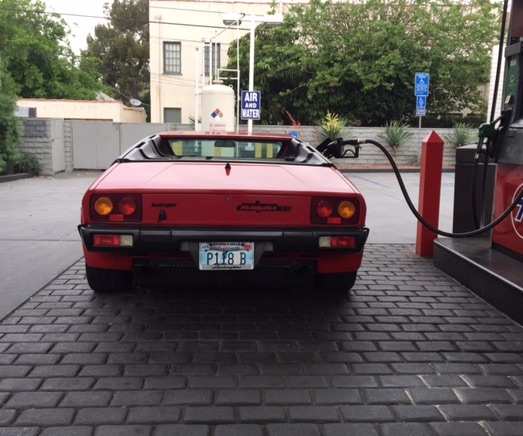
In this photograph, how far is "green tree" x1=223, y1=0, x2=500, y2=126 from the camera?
75.2ft

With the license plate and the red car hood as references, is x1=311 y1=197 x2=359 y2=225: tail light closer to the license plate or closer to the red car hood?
the red car hood

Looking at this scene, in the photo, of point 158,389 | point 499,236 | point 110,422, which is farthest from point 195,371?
point 499,236

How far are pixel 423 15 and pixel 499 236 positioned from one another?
20.4 meters

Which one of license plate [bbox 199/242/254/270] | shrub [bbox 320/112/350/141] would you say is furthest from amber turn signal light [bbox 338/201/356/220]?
shrub [bbox 320/112/350/141]

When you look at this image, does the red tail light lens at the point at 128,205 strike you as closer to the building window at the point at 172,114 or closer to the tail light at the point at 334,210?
the tail light at the point at 334,210

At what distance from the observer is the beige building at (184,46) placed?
3294 centimetres

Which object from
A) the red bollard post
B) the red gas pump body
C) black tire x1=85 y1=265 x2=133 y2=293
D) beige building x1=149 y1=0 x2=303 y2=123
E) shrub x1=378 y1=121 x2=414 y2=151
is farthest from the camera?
beige building x1=149 y1=0 x2=303 y2=123

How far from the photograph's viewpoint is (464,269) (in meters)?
5.09

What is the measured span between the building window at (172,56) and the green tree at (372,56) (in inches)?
435

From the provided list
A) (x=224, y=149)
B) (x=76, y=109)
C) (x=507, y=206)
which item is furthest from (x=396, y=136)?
(x=76, y=109)

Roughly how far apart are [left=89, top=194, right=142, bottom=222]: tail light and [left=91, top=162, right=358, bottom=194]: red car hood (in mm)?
57

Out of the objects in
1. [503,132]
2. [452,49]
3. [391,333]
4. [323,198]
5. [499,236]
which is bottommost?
[391,333]

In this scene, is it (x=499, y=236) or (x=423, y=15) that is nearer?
(x=499, y=236)

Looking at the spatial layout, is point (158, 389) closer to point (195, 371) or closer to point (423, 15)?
point (195, 371)
